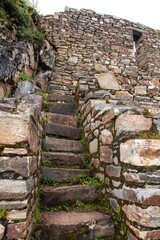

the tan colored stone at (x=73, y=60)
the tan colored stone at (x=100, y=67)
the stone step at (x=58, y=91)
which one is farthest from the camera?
the tan colored stone at (x=73, y=60)

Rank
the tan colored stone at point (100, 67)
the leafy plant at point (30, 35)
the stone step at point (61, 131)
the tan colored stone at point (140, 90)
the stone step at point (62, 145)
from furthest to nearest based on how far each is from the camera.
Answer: the tan colored stone at point (100, 67) < the tan colored stone at point (140, 90) < the leafy plant at point (30, 35) < the stone step at point (61, 131) < the stone step at point (62, 145)

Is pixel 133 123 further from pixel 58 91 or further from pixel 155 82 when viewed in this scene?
pixel 155 82

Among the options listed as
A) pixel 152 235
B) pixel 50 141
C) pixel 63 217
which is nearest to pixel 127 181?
pixel 152 235

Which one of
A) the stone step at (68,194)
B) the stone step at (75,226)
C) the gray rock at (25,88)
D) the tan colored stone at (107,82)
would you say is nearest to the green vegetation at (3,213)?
the stone step at (75,226)

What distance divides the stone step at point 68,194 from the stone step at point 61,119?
1.50m

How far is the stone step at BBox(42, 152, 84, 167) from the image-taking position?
113 inches

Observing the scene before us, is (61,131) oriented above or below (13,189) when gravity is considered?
above

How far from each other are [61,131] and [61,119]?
16.0 inches

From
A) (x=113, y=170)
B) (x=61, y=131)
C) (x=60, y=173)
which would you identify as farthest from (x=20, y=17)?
(x=113, y=170)

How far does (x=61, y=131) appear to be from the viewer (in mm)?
3457

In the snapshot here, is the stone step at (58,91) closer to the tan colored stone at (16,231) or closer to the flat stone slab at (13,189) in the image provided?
the flat stone slab at (13,189)

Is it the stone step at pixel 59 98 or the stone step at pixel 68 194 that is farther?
the stone step at pixel 59 98

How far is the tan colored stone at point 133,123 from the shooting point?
1.97 m

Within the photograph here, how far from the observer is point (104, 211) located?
7.50 feet
